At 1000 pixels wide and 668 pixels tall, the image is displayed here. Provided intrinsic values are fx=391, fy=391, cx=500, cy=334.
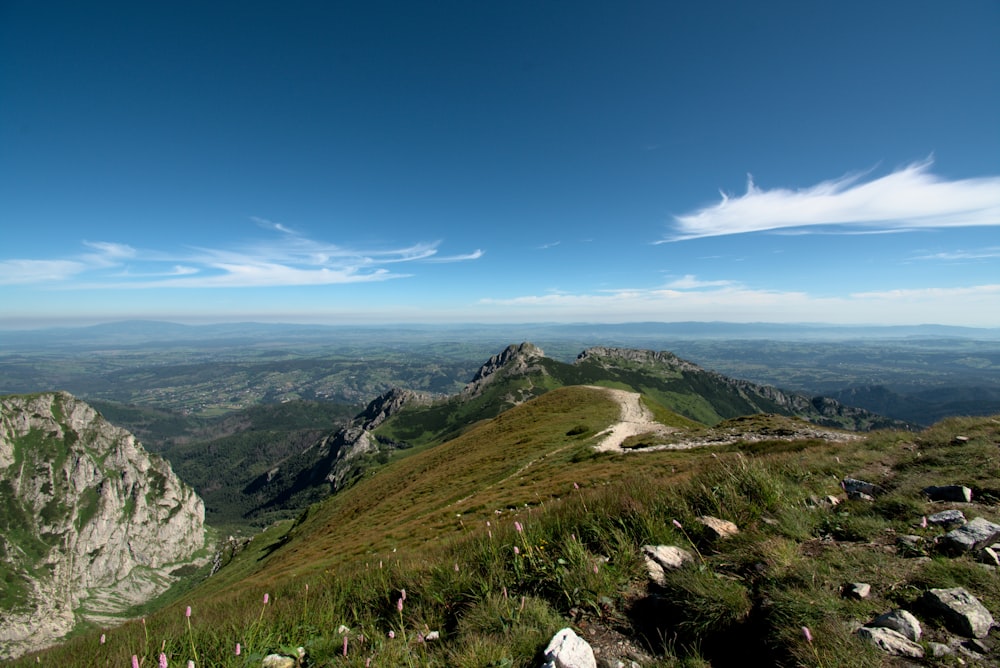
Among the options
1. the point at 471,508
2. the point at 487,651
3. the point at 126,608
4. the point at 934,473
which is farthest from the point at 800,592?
the point at 126,608

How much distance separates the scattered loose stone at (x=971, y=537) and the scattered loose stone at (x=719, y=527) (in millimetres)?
2380

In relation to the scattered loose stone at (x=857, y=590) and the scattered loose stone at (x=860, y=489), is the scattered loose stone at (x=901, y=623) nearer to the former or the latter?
the scattered loose stone at (x=857, y=590)

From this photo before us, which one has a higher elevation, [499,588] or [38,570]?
[499,588]

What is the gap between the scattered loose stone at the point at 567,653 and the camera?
3.49 m

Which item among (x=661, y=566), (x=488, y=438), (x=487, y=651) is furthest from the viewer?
(x=488, y=438)

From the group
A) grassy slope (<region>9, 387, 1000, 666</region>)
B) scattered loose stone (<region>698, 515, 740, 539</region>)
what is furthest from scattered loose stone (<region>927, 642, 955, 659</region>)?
scattered loose stone (<region>698, 515, 740, 539</region>)

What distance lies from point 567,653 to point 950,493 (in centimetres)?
806

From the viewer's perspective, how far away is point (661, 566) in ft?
16.6

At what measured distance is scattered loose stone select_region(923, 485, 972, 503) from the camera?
6.82 meters

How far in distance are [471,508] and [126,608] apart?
11111 inches

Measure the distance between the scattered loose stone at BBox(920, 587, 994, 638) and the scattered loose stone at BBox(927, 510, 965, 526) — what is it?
2.81m

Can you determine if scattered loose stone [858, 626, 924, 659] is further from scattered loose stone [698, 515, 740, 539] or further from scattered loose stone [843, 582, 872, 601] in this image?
scattered loose stone [698, 515, 740, 539]

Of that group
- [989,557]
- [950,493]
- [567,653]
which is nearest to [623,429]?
[950,493]

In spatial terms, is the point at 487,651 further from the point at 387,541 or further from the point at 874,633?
the point at 387,541
